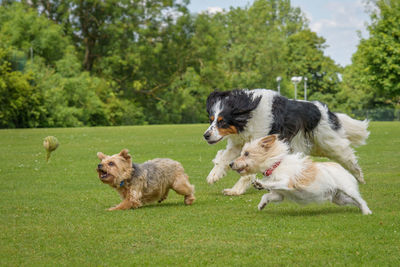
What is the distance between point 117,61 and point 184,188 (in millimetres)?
46846

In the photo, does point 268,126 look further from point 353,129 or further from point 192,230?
point 192,230

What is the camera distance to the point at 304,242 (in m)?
5.76

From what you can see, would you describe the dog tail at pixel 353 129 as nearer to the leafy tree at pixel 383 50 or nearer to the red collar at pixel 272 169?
the red collar at pixel 272 169

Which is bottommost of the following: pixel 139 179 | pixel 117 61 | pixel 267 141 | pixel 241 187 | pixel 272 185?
pixel 241 187

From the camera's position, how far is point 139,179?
8180mm

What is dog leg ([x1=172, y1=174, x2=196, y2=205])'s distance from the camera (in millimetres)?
8398

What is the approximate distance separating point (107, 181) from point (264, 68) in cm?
6428

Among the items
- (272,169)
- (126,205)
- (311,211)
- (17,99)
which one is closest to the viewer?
(272,169)

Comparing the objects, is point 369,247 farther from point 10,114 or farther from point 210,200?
point 10,114

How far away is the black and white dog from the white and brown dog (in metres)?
1.37

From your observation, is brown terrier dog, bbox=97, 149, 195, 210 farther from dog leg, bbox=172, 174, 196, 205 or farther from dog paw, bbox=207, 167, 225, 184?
dog paw, bbox=207, 167, 225, 184

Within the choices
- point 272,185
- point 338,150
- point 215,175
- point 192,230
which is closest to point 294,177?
point 272,185

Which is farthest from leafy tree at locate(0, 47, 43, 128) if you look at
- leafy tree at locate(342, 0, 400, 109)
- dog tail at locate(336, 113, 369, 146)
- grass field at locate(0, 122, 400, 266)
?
dog tail at locate(336, 113, 369, 146)

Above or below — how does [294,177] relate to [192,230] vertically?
above
